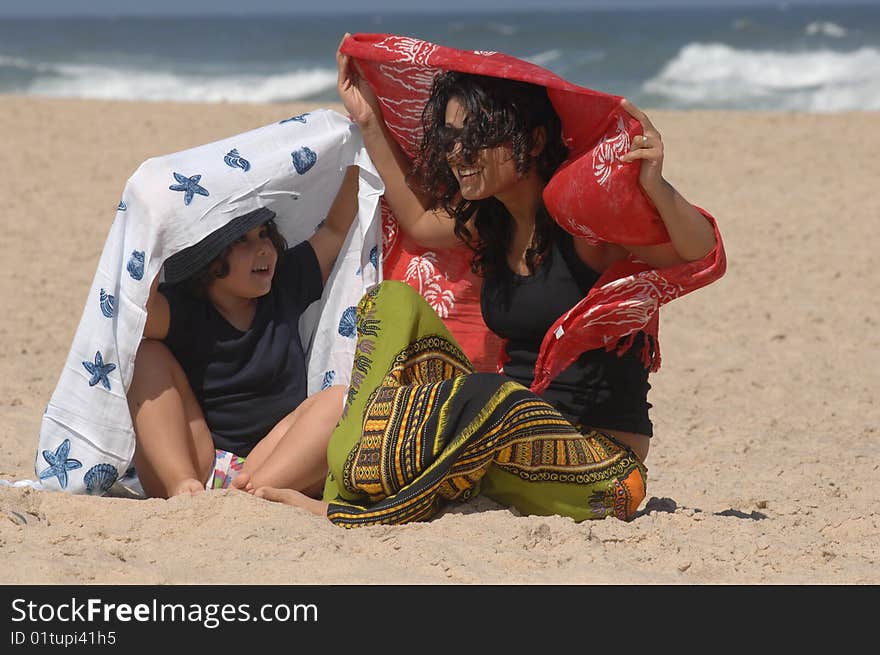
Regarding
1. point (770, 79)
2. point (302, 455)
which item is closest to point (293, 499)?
point (302, 455)

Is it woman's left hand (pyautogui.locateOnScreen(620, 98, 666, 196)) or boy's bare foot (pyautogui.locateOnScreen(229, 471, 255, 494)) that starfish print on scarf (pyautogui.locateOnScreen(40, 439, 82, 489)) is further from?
woman's left hand (pyautogui.locateOnScreen(620, 98, 666, 196))

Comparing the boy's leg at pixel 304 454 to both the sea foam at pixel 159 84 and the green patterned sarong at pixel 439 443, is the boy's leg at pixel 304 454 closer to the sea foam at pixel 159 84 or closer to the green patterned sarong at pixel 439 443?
the green patterned sarong at pixel 439 443

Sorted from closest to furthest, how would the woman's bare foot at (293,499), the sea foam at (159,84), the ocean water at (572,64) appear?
1. the woman's bare foot at (293,499)
2. the ocean water at (572,64)
3. the sea foam at (159,84)

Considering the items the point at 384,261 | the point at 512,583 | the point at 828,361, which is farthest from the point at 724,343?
the point at 512,583

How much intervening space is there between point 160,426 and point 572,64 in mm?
25514

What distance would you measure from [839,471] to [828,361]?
160cm

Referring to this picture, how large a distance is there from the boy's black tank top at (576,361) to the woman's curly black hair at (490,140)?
58 millimetres

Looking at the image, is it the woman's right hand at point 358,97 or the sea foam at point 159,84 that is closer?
the woman's right hand at point 358,97

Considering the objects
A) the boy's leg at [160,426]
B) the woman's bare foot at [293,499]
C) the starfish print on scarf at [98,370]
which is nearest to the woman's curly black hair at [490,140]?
the woman's bare foot at [293,499]

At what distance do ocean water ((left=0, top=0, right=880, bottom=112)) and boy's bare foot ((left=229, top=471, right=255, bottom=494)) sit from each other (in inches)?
708

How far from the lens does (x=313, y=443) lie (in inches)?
127

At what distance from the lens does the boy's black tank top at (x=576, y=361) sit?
10.2 feet

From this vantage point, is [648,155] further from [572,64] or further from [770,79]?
[572,64]

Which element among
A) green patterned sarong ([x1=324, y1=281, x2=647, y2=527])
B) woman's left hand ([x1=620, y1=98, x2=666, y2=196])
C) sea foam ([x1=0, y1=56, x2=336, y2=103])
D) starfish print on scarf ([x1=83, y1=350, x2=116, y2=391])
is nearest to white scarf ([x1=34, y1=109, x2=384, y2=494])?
starfish print on scarf ([x1=83, y1=350, x2=116, y2=391])
